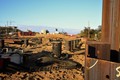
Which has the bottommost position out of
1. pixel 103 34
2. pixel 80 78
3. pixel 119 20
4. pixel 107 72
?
pixel 80 78

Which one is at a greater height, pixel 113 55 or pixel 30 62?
pixel 113 55

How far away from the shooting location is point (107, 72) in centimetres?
419

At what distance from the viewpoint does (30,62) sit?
13422 mm

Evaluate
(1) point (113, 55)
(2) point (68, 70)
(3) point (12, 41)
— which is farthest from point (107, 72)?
(3) point (12, 41)

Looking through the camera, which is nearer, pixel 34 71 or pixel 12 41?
pixel 34 71

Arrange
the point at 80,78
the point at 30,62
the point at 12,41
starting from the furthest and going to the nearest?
the point at 12,41, the point at 30,62, the point at 80,78

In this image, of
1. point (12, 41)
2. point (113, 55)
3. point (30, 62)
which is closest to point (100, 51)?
point (113, 55)

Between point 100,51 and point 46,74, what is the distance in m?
5.46

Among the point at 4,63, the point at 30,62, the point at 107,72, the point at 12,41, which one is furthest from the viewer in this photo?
the point at 12,41

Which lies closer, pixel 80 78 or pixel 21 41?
pixel 80 78

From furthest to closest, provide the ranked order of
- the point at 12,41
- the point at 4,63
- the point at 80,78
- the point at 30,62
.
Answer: the point at 12,41
the point at 30,62
the point at 4,63
the point at 80,78

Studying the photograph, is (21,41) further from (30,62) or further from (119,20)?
(119,20)

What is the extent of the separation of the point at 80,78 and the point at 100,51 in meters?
4.78

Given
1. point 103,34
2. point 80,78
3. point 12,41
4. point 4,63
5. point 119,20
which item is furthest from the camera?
point 12,41
